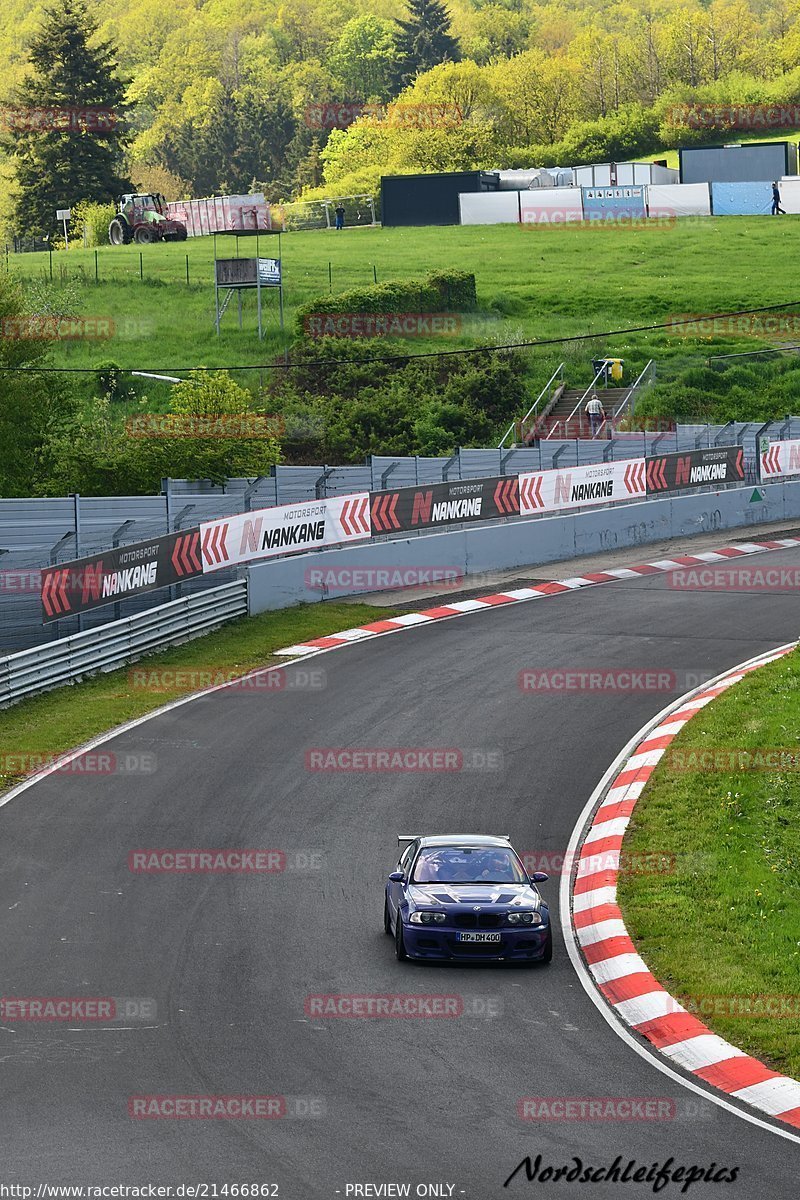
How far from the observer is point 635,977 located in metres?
14.3

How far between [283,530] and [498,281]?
4445 cm

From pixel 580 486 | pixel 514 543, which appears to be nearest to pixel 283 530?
pixel 514 543

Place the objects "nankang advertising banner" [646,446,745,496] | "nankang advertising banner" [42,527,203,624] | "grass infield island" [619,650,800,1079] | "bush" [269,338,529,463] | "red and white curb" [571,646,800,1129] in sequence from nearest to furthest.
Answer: "red and white curb" [571,646,800,1129], "grass infield island" [619,650,800,1079], "nankang advertising banner" [42,527,203,624], "nankang advertising banner" [646,446,745,496], "bush" [269,338,529,463]

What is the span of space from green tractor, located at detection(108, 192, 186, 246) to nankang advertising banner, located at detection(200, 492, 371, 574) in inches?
2173

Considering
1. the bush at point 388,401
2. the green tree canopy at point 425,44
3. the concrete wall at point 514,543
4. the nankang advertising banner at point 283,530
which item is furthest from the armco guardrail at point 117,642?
the green tree canopy at point 425,44

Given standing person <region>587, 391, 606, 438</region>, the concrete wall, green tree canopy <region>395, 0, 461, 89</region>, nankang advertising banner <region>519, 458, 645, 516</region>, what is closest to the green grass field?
standing person <region>587, 391, 606, 438</region>

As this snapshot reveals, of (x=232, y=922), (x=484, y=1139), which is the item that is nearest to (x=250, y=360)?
(x=232, y=922)

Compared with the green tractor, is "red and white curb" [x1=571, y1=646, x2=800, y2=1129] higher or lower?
lower

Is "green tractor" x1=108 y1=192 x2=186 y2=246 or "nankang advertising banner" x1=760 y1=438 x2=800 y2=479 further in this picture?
"green tractor" x1=108 y1=192 x2=186 y2=246

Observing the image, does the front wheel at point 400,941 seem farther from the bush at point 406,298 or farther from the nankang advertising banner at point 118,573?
the bush at point 406,298

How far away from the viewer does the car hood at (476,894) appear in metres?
14.5

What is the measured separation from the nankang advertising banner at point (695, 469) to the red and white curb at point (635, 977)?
18480 mm

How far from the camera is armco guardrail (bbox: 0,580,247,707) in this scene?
1002 inches

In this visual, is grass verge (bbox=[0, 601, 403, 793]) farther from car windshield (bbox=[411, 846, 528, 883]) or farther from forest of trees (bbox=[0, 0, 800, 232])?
forest of trees (bbox=[0, 0, 800, 232])
